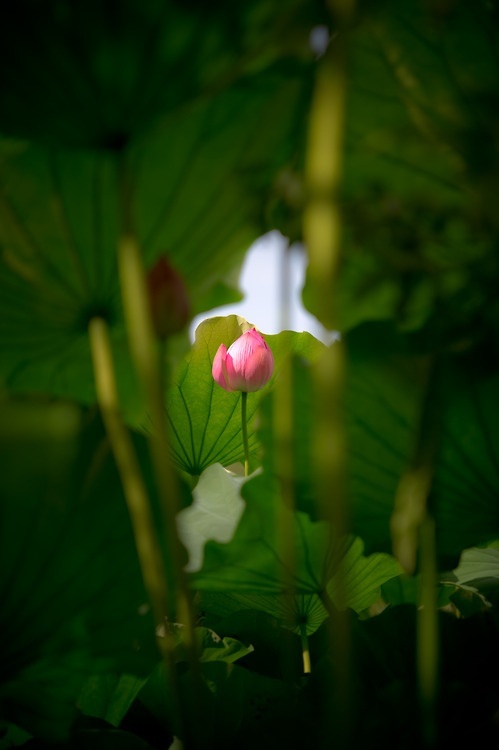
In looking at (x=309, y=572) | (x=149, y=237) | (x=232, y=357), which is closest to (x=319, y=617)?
(x=309, y=572)

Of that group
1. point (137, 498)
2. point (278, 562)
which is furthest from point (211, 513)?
point (137, 498)

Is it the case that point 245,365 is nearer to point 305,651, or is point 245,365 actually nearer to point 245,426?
point 245,426

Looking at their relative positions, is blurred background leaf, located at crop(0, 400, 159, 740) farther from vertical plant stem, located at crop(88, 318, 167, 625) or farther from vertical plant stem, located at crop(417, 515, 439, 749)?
vertical plant stem, located at crop(417, 515, 439, 749)

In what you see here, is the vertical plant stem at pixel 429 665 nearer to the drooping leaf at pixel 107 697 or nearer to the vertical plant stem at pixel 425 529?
the vertical plant stem at pixel 425 529

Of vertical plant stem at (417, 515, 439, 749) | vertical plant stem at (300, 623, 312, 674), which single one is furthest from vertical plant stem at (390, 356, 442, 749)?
vertical plant stem at (300, 623, 312, 674)

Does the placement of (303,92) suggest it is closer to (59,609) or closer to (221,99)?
(221,99)

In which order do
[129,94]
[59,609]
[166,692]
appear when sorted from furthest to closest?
[166,692], [59,609], [129,94]
